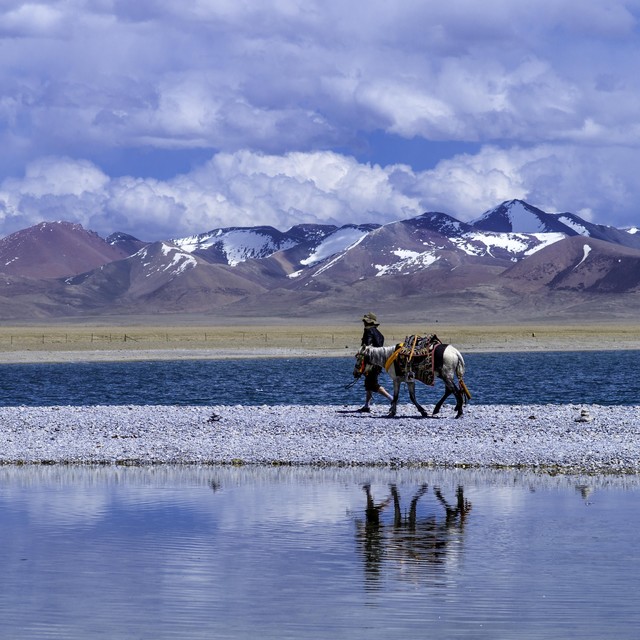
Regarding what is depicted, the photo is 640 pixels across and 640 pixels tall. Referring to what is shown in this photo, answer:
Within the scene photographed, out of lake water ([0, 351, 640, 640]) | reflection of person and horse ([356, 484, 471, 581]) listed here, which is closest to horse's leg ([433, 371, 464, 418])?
lake water ([0, 351, 640, 640])

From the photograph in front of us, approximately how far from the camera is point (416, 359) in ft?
91.8

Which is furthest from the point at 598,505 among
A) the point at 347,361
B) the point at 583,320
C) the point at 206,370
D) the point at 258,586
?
the point at 583,320

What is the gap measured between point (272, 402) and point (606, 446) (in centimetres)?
2000

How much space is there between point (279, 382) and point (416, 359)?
28.8 meters

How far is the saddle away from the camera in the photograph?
91.5 feet

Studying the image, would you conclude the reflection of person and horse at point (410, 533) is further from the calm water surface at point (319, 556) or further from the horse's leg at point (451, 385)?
the horse's leg at point (451, 385)

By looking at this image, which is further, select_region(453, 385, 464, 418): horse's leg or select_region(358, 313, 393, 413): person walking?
select_region(358, 313, 393, 413): person walking

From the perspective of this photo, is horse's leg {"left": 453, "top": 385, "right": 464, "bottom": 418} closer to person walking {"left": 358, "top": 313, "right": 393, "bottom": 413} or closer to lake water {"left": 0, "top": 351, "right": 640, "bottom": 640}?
person walking {"left": 358, "top": 313, "right": 393, "bottom": 413}

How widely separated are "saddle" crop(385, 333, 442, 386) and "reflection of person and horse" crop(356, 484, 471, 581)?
26.0 feet

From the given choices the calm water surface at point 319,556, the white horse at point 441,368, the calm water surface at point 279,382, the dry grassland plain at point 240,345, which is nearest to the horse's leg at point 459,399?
the white horse at point 441,368

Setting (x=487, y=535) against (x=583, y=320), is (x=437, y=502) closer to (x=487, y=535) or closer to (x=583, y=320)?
(x=487, y=535)

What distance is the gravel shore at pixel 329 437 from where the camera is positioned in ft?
76.9

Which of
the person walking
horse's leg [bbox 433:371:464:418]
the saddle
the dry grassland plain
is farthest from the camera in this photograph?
the dry grassland plain

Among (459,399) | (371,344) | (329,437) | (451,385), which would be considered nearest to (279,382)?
(371,344)
